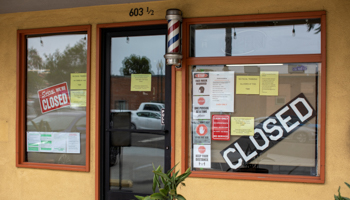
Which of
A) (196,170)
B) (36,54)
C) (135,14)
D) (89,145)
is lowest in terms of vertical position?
(196,170)

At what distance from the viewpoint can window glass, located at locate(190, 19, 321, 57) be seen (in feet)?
12.7

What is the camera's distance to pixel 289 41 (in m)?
3.91

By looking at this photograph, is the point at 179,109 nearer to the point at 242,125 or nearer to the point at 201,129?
the point at 201,129

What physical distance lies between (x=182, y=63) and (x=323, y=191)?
242 cm

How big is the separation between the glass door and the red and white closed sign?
2.15 ft

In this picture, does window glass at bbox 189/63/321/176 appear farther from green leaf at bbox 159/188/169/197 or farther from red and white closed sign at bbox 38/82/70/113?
green leaf at bbox 159/188/169/197

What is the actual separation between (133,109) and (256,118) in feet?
5.68

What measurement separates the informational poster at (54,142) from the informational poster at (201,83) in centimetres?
191

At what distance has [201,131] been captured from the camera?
415cm

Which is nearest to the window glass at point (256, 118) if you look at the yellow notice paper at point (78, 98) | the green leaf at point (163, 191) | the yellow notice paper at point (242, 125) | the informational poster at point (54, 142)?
the yellow notice paper at point (242, 125)

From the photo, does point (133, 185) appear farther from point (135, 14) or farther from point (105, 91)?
point (135, 14)

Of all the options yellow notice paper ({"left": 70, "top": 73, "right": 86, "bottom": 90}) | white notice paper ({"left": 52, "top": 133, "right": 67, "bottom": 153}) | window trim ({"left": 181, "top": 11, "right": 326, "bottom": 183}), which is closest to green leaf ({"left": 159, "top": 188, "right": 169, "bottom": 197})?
window trim ({"left": 181, "top": 11, "right": 326, "bottom": 183})

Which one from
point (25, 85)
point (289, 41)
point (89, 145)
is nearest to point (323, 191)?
point (289, 41)

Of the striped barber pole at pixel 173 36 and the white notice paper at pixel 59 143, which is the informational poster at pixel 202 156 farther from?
the white notice paper at pixel 59 143
